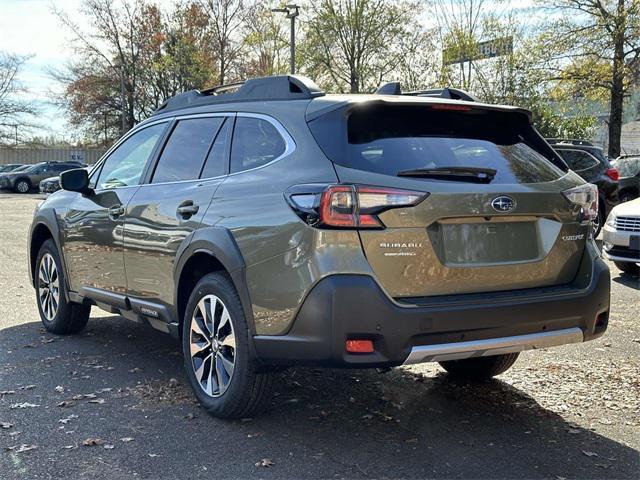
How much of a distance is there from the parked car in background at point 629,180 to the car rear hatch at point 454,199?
11855 mm

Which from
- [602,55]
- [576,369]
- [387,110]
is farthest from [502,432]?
[602,55]

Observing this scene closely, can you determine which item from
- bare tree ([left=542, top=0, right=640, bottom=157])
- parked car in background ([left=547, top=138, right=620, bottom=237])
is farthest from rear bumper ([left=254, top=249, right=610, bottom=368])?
bare tree ([left=542, top=0, right=640, bottom=157])

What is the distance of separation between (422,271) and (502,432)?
3.74ft

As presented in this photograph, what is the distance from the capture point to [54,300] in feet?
20.5

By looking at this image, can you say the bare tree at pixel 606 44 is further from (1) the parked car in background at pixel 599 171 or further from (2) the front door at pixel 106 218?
(2) the front door at pixel 106 218

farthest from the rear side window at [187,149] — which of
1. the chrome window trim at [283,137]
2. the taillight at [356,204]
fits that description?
the taillight at [356,204]

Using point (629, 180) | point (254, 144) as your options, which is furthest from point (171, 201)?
point (629, 180)

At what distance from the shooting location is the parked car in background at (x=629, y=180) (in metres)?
15.0

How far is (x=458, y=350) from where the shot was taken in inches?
137

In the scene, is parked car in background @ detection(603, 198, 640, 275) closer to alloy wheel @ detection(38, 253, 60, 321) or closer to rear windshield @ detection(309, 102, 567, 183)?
rear windshield @ detection(309, 102, 567, 183)

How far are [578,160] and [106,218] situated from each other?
10.7 metres

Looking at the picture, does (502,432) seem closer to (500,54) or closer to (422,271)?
(422,271)

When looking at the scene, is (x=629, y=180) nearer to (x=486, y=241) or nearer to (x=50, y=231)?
(x=50, y=231)

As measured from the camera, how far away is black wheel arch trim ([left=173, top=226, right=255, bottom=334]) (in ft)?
12.4
